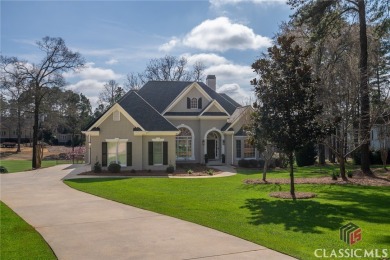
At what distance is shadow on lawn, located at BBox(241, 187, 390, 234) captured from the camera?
31.3ft

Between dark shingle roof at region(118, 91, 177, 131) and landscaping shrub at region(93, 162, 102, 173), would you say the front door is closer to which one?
dark shingle roof at region(118, 91, 177, 131)

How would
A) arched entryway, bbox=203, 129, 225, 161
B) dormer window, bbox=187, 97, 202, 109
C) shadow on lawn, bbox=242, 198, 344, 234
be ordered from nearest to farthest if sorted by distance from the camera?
1. shadow on lawn, bbox=242, 198, 344, 234
2. dormer window, bbox=187, 97, 202, 109
3. arched entryway, bbox=203, 129, 225, 161

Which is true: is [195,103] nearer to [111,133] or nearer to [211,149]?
[211,149]

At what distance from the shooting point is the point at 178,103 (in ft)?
108

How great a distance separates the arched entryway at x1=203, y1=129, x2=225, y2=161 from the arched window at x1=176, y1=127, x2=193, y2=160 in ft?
5.04

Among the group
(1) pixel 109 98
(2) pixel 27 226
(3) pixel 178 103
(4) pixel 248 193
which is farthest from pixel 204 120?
(1) pixel 109 98

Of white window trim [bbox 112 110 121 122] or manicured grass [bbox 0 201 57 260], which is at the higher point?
white window trim [bbox 112 110 121 122]

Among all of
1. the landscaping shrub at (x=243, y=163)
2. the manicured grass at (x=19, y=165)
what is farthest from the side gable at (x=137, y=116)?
the manicured grass at (x=19, y=165)

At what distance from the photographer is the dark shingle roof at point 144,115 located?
27297mm

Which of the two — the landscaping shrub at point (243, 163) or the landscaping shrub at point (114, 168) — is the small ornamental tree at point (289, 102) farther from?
the landscaping shrub at point (243, 163)

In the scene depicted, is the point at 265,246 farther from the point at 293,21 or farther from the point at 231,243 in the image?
the point at 293,21

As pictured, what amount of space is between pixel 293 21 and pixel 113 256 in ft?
66.6
